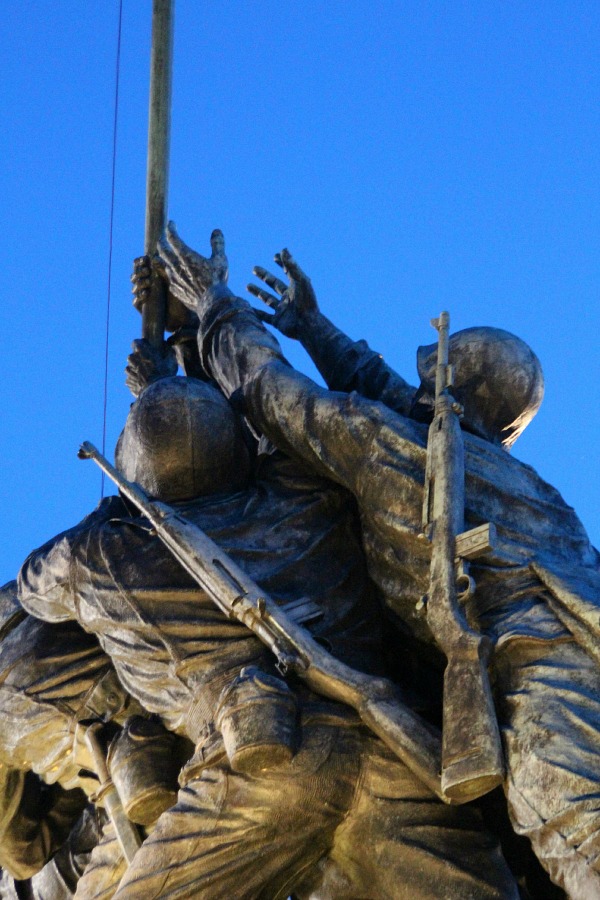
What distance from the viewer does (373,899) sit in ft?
25.8

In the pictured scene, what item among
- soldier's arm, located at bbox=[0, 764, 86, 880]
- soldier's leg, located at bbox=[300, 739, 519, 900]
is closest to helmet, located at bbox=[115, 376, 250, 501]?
soldier's arm, located at bbox=[0, 764, 86, 880]

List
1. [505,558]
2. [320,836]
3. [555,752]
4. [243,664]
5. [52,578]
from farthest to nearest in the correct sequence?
[52,578] → [243,664] → [505,558] → [320,836] → [555,752]

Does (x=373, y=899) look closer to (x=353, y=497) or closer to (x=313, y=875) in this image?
(x=313, y=875)

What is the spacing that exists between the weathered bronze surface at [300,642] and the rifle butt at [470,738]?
0.05ft

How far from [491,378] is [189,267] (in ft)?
7.20

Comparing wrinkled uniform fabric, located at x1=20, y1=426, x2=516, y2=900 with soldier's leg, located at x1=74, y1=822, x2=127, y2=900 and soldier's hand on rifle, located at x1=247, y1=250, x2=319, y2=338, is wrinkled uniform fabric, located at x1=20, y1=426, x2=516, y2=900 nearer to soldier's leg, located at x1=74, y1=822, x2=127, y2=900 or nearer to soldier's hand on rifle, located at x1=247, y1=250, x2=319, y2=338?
soldier's leg, located at x1=74, y1=822, x2=127, y2=900

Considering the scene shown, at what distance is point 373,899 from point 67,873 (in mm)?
2528

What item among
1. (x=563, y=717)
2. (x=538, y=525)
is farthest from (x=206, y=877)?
(x=538, y=525)

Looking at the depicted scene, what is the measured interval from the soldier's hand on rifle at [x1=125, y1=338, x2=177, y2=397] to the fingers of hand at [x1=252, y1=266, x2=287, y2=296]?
2.16 feet

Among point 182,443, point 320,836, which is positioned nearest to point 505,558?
point 320,836

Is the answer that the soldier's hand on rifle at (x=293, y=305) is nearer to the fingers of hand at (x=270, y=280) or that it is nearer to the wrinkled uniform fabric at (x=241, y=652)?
the fingers of hand at (x=270, y=280)

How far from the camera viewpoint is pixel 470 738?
748cm

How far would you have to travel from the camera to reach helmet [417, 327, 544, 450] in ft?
29.2

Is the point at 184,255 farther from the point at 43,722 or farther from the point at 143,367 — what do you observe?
the point at 43,722
